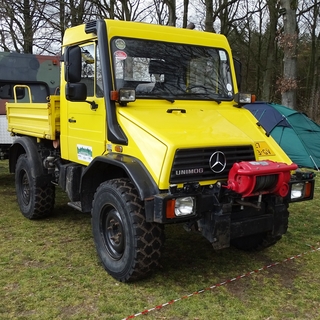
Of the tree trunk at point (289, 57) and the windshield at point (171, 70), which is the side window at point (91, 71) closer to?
the windshield at point (171, 70)

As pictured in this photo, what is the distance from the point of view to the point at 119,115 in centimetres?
412

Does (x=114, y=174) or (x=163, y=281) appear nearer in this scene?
(x=163, y=281)

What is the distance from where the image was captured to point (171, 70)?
14.8ft

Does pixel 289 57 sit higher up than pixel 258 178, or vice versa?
pixel 289 57

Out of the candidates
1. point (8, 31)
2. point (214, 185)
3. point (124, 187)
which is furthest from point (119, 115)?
point (8, 31)

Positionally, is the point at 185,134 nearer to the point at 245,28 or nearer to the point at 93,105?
the point at 93,105

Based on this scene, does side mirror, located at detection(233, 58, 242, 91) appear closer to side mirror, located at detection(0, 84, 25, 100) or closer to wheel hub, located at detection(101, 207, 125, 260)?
wheel hub, located at detection(101, 207, 125, 260)

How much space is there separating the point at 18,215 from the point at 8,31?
57.0ft

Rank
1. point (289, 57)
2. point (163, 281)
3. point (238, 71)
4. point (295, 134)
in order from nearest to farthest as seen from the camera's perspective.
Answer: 1. point (163, 281)
2. point (238, 71)
3. point (295, 134)
4. point (289, 57)

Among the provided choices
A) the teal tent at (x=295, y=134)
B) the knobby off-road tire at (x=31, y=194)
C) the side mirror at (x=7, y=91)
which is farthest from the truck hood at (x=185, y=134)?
the teal tent at (x=295, y=134)

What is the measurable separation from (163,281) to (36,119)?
9.76 ft

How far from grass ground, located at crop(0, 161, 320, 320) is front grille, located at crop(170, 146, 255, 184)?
1.05 meters

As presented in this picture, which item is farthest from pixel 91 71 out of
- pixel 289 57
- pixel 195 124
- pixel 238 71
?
pixel 289 57

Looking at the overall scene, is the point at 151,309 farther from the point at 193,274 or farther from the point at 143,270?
the point at 193,274
